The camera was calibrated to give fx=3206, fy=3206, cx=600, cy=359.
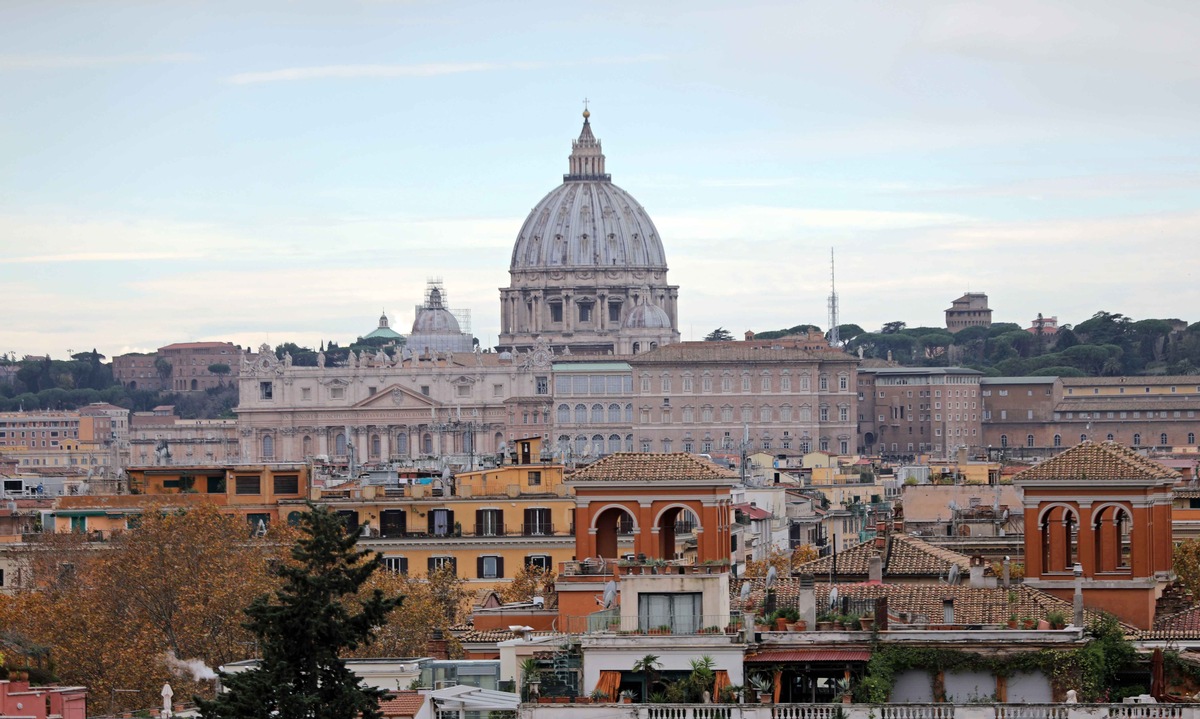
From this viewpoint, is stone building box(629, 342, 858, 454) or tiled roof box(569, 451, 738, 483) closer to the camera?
tiled roof box(569, 451, 738, 483)

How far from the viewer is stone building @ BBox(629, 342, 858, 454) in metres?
171

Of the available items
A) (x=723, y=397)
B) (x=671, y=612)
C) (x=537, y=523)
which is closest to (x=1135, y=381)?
(x=723, y=397)

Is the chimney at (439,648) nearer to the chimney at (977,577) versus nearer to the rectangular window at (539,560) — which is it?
the chimney at (977,577)

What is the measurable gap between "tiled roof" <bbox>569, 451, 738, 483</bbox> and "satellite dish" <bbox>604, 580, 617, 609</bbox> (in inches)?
123

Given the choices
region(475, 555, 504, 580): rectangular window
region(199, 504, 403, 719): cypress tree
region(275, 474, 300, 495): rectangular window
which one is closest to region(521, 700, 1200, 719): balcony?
region(199, 504, 403, 719): cypress tree

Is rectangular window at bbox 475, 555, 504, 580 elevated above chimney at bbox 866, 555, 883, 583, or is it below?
below

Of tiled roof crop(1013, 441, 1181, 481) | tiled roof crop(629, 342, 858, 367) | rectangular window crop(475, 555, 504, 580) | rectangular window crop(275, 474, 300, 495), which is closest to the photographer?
tiled roof crop(1013, 441, 1181, 481)

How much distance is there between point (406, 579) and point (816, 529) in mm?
22897

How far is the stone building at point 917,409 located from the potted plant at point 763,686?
497ft

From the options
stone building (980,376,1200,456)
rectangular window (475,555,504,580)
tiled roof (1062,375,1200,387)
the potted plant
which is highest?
tiled roof (1062,375,1200,387)

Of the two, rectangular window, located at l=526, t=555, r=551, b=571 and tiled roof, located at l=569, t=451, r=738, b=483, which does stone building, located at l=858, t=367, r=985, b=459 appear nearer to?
rectangular window, located at l=526, t=555, r=551, b=571

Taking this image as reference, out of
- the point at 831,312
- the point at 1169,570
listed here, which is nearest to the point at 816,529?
the point at 1169,570

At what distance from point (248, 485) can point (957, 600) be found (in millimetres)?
27366

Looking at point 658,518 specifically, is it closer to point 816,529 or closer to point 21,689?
point 21,689
